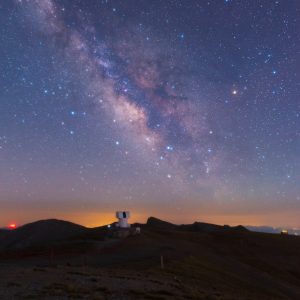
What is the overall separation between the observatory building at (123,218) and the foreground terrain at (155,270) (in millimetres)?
2569

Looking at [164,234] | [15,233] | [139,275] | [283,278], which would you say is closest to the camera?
[139,275]

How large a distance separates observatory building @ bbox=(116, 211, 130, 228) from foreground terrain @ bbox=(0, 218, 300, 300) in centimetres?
257

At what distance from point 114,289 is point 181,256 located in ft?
65.7

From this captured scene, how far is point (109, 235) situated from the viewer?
57219 millimetres

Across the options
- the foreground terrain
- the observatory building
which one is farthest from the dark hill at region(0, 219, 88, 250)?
the foreground terrain

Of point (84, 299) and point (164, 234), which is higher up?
point (164, 234)

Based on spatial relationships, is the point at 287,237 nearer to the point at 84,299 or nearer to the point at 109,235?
the point at 109,235

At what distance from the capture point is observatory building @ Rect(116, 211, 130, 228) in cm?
5788

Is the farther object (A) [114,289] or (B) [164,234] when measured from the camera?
(B) [164,234]

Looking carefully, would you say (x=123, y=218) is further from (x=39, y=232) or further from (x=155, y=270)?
(x=39, y=232)

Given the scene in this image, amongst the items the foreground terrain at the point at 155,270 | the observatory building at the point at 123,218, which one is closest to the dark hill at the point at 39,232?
the observatory building at the point at 123,218

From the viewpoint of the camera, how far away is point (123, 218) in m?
58.1

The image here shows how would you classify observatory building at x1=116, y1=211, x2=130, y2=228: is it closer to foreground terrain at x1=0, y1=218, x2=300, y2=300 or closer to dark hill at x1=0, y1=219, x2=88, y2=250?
foreground terrain at x1=0, y1=218, x2=300, y2=300

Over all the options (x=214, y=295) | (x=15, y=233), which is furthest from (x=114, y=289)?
(x=15, y=233)
